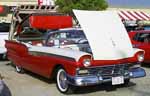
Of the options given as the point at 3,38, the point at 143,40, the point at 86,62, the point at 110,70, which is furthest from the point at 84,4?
the point at 86,62

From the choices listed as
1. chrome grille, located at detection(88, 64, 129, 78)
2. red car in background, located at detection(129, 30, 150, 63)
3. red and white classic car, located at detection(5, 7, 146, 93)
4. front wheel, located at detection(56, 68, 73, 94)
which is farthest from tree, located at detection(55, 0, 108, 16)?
chrome grille, located at detection(88, 64, 129, 78)

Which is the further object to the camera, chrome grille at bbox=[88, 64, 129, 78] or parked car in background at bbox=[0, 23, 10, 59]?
parked car in background at bbox=[0, 23, 10, 59]

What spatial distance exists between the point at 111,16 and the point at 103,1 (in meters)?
21.1

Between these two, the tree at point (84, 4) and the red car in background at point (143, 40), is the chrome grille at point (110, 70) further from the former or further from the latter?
the tree at point (84, 4)

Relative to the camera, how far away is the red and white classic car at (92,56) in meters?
7.64

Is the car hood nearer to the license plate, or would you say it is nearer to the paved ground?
the license plate

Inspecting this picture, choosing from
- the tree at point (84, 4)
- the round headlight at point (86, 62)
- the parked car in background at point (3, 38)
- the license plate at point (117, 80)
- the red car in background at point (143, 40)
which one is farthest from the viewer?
the tree at point (84, 4)

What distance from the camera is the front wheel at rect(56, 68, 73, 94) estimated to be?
809cm

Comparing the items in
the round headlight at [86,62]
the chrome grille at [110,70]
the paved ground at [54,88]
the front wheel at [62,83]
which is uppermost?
the round headlight at [86,62]

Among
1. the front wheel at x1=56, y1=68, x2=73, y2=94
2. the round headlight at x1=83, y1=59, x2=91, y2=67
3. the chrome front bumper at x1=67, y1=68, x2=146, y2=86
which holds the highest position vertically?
the round headlight at x1=83, y1=59, x2=91, y2=67

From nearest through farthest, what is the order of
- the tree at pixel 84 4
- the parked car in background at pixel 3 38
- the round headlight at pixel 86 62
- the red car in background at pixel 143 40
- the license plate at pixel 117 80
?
the round headlight at pixel 86 62 < the license plate at pixel 117 80 < the red car in background at pixel 143 40 < the parked car in background at pixel 3 38 < the tree at pixel 84 4

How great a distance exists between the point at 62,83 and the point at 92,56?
42.9 inches

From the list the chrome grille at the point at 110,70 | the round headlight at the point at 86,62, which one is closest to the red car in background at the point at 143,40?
the chrome grille at the point at 110,70

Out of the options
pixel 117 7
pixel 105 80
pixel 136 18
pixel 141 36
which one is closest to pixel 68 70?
pixel 105 80
